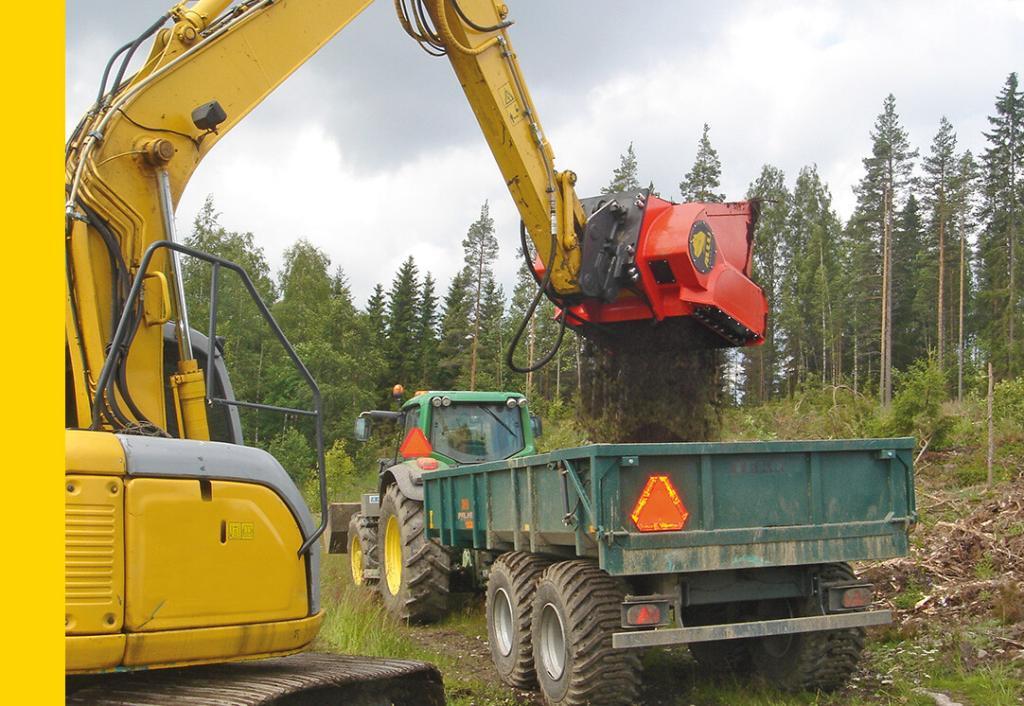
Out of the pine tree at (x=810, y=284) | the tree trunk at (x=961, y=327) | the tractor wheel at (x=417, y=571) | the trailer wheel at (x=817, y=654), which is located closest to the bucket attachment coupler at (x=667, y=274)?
the trailer wheel at (x=817, y=654)

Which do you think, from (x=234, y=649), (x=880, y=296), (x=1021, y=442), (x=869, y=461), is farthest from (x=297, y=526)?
(x=880, y=296)

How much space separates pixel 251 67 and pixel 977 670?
5618 mm

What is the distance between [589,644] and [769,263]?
4724 cm

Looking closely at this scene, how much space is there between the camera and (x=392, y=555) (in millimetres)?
10422

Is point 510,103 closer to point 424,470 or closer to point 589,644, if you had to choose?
point 424,470

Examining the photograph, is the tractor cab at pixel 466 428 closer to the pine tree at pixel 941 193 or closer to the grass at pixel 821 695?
the grass at pixel 821 695

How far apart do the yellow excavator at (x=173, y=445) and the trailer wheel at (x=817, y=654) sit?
117 inches

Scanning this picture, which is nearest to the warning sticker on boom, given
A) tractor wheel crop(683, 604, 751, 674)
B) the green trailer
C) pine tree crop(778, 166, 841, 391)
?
the green trailer

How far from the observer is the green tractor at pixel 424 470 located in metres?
9.33

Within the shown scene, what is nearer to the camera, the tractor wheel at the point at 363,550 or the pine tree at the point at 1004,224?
the tractor wheel at the point at 363,550

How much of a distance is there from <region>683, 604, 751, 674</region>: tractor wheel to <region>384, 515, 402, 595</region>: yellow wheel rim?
13.4ft

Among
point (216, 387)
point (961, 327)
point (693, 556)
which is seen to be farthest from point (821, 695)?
point (961, 327)

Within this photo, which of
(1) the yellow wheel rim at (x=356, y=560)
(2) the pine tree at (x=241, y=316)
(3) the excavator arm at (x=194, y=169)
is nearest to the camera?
(3) the excavator arm at (x=194, y=169)

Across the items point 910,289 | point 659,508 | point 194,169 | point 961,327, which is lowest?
point 659,508
